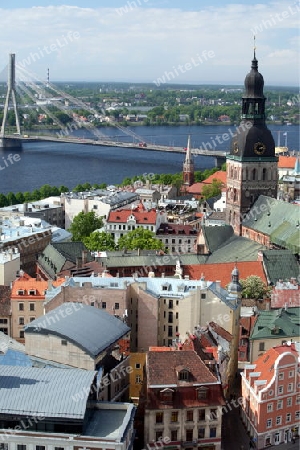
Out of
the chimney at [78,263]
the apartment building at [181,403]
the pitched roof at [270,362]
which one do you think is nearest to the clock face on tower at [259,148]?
the chimney at [78,263]

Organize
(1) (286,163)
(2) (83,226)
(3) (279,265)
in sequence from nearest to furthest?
1. (3) (279,265)
2. (2) (83,226)
3. (1) (286,163)

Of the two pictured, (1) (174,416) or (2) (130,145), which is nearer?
(1) (174,416)

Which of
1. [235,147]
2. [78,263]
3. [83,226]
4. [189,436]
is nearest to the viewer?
[189,436]

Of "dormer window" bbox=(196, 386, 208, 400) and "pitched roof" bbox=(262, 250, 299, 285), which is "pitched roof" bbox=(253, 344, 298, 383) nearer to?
"dormer window" bbox=(196, 386, 208, 400)

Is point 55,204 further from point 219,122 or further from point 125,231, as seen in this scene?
point 219,122

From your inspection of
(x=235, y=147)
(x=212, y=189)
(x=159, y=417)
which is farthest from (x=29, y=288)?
(x=212, y=189)

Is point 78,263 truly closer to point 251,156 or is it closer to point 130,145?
point 251,156

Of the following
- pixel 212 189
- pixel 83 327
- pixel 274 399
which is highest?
pixel 83 327

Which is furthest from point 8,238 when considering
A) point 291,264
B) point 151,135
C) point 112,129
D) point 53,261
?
point 112,129
